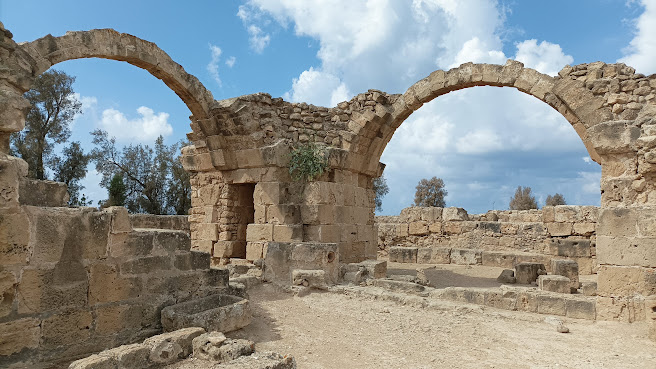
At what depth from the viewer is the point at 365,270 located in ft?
23.8

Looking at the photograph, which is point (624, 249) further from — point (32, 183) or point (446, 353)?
point (32, 183)

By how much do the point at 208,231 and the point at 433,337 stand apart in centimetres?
575

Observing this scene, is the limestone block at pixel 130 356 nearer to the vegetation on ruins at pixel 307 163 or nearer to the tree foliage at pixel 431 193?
the vegetation on ruins at pixel 307 163

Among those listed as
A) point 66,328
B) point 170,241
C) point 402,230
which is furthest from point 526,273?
point 66,328

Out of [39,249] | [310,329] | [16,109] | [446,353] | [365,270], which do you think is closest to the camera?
[39,249]

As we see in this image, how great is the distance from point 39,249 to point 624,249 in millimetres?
6264

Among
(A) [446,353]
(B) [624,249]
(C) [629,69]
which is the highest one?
(C) [629,69]

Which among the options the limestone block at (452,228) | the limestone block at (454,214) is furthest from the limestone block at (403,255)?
the limestone block at (454,214)

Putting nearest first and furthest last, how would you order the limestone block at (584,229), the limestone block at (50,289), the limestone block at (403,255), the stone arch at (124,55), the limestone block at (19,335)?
the limestone block at (19,335) → the limestone block at (50,289) → the stone arch at (124,55) → the limestone block at (584,229) → the limestone block at (403,255)

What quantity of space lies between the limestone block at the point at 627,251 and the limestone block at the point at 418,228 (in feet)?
28.7

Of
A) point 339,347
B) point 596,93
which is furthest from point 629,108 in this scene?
point 339,347

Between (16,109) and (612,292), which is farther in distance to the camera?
(612,292)

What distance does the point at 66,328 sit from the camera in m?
3.62

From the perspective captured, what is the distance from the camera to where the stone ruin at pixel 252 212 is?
3.54m
